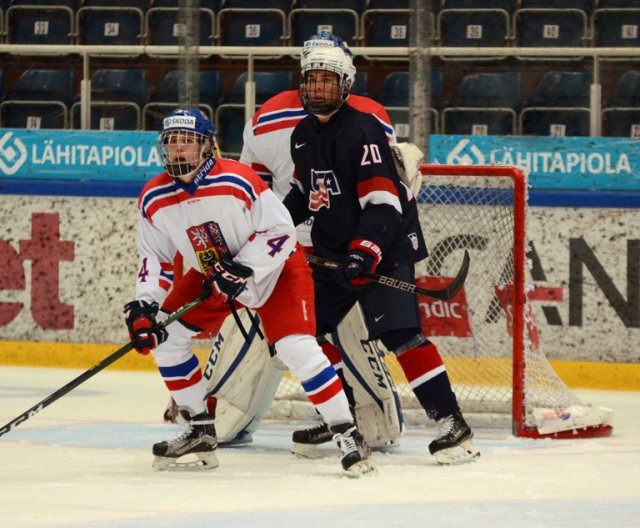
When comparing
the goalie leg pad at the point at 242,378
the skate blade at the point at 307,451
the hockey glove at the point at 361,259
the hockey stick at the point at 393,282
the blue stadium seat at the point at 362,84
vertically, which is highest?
the blue stadium seat at the point at 362,84

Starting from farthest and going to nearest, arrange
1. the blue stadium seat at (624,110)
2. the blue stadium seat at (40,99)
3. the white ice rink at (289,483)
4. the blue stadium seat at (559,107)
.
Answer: the blue stadium seat at (40,99), the blue stadium seat at (559,107), the blue stadium seat at (624,110), the white ice rink at (289,483)

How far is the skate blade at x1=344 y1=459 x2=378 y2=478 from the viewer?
4.10m

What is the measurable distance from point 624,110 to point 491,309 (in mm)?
1174

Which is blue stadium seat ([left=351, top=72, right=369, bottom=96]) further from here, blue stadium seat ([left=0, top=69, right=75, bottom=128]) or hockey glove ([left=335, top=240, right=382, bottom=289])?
hockey glove ([left=335, top=240, right=382, bottom=289])

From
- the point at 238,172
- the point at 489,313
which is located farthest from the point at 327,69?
the point at 489,313

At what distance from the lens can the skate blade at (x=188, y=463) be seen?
14.2ft

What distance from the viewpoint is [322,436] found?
4.65 meters

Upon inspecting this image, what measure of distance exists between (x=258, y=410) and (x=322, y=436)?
350 mm

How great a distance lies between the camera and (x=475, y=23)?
6691mm

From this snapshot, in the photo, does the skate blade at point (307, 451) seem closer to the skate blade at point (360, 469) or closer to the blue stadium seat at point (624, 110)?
the skate blade at point (360, 469)

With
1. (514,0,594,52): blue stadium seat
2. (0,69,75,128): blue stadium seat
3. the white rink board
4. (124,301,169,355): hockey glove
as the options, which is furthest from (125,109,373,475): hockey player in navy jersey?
(0,69,75,128): blue stadium seat

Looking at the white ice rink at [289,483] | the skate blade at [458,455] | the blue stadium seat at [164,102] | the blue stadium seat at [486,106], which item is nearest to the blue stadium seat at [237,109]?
the blue stadium seat at [164,102]

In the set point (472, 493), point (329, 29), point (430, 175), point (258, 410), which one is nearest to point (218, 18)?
point (329, 29)

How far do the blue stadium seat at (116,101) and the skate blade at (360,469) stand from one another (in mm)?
3030
